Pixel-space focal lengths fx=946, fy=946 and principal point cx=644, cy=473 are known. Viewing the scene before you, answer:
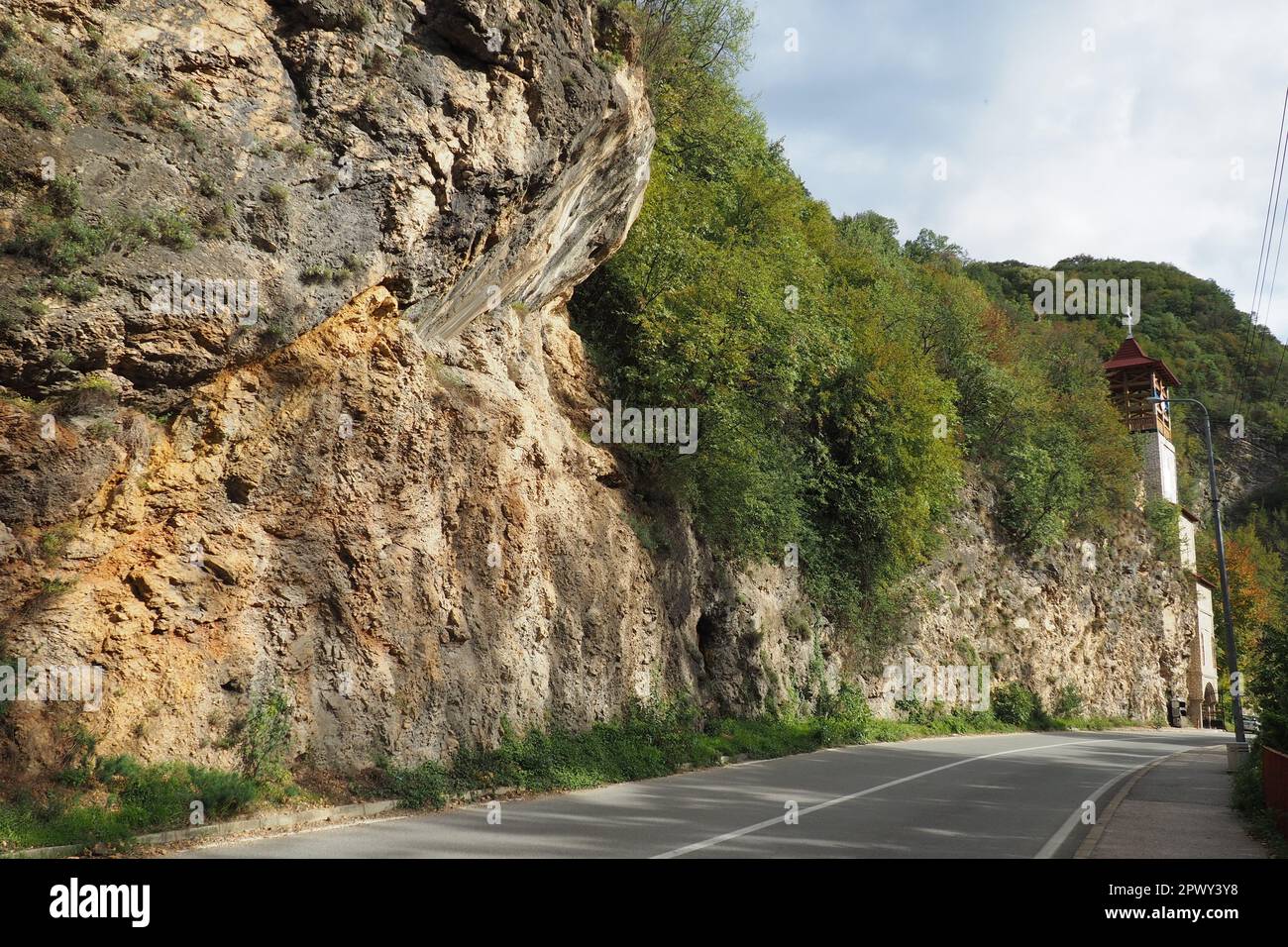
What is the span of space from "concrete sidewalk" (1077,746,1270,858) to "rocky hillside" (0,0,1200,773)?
839 cm

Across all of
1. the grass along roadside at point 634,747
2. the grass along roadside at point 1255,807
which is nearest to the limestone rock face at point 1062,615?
the grass along roadside at point 634,747

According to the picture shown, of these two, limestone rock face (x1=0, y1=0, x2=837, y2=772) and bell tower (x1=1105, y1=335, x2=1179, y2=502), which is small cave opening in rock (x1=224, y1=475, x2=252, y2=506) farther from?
bell tower (x1=1105, y1=335, x2=1179, y2=502)

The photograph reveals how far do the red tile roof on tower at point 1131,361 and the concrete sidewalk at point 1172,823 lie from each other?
160ft

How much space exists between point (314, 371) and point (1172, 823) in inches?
486

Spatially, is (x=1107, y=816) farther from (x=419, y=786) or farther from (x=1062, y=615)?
(x=1062, y=615)

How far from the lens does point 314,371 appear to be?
12648mm

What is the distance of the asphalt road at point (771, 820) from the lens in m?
8.93

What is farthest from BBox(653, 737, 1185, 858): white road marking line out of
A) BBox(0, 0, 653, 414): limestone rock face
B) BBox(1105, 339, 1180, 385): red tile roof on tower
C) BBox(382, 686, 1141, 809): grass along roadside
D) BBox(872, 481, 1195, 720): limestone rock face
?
BBox(1105, 339, 1180, 385): red tile roof on tower

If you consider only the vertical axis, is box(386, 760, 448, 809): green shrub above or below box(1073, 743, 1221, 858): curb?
above

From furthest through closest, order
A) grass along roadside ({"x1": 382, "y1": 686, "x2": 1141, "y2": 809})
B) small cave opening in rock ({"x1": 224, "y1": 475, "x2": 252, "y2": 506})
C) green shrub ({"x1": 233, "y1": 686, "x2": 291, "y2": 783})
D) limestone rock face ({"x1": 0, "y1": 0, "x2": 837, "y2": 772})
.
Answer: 1. grass along roadside ({"x1": 382, "y1": 686, "x2": 1141, "y2": 809})
2. small cave opening in rock ({"x1": 224, "y1": 475, "x2": 252, "y2": 506})
3. green shrub ({"x1": 233, "y1": 686, "x2": 291, "y2": 783})
4. limestone rock face ({"x1": 0, "y1": 0, "x2": 837, "y2": 772})

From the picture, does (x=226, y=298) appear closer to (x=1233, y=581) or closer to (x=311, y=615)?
(x=311, y=615)

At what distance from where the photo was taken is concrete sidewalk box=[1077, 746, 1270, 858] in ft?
31.0

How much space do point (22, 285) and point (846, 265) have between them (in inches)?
1287

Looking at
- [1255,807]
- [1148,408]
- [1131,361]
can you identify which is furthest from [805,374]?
[1131,361]
